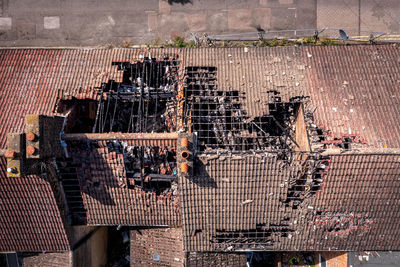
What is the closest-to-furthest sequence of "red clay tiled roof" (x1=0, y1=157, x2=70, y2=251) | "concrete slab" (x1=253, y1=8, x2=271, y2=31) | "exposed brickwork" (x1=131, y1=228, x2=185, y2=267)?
"red clay tiled roof" (x1=0, y1=157, x2=70, y2=251) → "exposed brickwork" (x1=131, y1=228, x2=185, y2=267) → "concrete slab" (x1=253, y1=8, x2=271, y2=31)

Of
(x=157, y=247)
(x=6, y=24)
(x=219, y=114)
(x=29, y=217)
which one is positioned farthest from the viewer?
(x=6, y=24)

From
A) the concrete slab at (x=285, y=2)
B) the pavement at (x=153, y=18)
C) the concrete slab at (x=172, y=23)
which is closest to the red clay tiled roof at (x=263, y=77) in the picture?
the pavement at (x=153, y=18)

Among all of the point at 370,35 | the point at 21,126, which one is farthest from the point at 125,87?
the point at 370,35

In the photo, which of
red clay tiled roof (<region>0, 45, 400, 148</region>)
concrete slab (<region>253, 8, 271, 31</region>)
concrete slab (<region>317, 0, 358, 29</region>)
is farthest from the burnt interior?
concrete slab (<region>317, 0, 358, 29</region>)

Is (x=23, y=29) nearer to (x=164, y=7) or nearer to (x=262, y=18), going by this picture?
(x=164, y=7)

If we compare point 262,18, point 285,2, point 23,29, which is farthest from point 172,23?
point 23,29

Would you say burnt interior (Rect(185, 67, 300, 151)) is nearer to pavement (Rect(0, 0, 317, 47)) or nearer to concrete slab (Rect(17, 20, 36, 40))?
pavement (Rect(0, 0, 317, 47))
